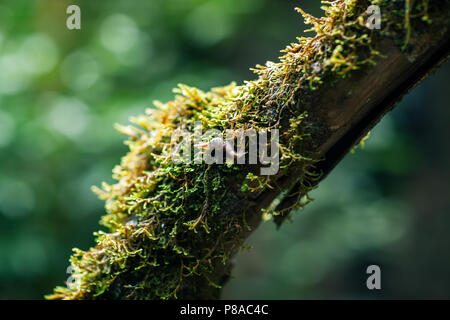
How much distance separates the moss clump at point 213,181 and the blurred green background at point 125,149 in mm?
1807

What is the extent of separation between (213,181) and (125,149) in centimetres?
205

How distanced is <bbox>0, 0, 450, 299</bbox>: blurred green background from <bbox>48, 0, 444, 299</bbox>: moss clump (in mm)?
1807

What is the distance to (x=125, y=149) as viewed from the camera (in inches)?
108

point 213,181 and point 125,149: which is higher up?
point 125,149

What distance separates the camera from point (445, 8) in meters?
0.70

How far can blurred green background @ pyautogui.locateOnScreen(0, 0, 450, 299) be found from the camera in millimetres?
2691

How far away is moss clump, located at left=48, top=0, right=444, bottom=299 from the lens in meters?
0.77

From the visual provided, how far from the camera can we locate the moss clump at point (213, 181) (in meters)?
0.77

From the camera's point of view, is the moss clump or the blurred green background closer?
the moss clump

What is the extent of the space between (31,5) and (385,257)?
4.55m

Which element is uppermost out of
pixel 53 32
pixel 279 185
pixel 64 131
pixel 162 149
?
pixel 53 32

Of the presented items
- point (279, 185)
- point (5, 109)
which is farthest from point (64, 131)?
point (279, 185)

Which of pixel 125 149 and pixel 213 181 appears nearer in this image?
→ pixel 213 181

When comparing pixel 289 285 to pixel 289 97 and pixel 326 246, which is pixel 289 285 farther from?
pixel 289 97
